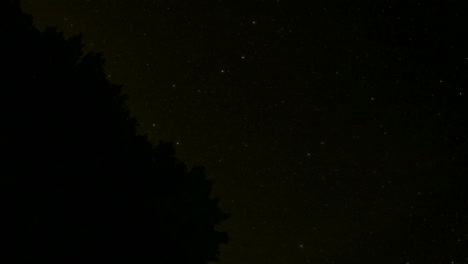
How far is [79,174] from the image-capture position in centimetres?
281

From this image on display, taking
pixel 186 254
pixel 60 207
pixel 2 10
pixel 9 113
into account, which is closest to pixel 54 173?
pixel 60 207

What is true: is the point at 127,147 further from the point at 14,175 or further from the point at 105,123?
the point at 14,175

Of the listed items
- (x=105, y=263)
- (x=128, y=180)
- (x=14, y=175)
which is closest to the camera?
(x=14, y=175)

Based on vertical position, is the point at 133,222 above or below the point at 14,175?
above

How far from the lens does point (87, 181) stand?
9.31 ft

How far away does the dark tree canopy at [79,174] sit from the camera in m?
2.65

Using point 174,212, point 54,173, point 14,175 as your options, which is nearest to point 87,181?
point 54,173

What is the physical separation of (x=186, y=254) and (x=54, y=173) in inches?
38.7

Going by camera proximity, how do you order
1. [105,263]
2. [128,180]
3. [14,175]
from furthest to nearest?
[128,180], [105,263], [14,175]

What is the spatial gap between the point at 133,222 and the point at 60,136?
2.08 feet

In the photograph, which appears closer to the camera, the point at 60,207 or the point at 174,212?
the point at 60,207

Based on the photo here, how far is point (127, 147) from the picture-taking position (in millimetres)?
3213

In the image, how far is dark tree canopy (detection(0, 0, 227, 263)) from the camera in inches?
104

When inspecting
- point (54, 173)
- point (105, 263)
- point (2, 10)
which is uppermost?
point (2, 10)
